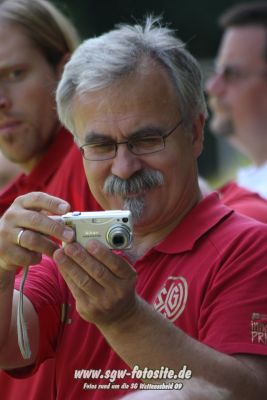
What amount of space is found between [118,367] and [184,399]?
16.1 inches

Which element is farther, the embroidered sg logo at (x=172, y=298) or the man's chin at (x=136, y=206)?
the man's chin at (x=136, y=206)

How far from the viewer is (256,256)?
8.10ft

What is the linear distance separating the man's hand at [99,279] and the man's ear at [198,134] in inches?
27.7

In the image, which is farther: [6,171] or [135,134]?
[6,171]

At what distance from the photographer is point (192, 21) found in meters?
8.07

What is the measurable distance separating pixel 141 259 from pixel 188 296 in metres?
0.23

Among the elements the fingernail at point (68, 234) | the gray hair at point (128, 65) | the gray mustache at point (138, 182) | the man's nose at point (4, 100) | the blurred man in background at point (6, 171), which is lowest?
the blurred man in background at point (6, 171)

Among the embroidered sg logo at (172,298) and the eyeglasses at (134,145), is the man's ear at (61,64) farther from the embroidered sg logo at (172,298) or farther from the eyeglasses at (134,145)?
the embroidered sg logo at (172,298)

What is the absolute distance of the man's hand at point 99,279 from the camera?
2.23 meters

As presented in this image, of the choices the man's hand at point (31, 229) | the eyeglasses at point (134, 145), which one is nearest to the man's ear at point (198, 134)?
the eyeglasses at point (134, 145)

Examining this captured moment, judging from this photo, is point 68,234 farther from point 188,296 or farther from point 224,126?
point 224,126

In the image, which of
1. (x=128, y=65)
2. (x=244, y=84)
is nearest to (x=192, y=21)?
(x=244, y=84)

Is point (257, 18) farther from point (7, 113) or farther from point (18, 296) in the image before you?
point (18, 296)

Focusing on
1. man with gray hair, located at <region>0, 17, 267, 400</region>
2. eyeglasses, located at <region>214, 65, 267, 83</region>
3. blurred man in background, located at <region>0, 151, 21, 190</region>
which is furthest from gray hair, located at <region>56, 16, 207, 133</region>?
eyeglasses, located at <region>214, 65, 267, 83</region>
